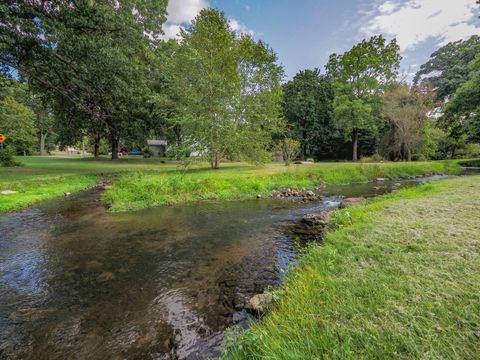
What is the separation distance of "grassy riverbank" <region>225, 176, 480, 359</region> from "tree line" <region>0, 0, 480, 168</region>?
12.5 m

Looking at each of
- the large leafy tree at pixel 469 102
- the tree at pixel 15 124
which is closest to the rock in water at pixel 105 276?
the large leafy tree at pixel 469 102

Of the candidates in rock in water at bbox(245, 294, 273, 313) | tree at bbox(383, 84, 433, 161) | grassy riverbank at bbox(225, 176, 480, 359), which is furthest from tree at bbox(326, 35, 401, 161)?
rock in water at bbox(245, 294, 273, 313)

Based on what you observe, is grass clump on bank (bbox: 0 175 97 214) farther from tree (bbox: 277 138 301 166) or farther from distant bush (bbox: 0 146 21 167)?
tree (bbox: 277 138 301 166)

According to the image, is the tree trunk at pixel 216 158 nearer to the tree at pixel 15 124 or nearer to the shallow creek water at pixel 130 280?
the shallow creek water at pixel 130 280

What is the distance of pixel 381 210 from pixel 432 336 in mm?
5563

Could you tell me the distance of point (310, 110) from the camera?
3506cm

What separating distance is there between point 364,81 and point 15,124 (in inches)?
1905

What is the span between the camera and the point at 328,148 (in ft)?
121

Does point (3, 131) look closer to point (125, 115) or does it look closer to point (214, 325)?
point (125, 115)

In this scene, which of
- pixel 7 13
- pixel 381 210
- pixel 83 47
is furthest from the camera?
pixel 83 47

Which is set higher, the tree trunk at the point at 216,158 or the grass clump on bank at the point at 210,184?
the tree trunk at the point at 216,158

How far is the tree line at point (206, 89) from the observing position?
11266mm

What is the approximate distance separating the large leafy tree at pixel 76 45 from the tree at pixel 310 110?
980 inches

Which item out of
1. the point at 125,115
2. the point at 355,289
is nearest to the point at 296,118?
the point at 125,115
